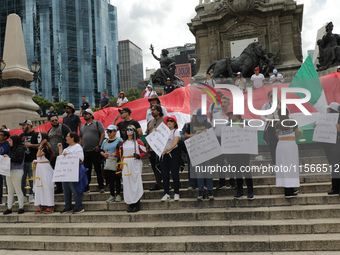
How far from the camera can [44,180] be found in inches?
322

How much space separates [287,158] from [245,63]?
10693 mm

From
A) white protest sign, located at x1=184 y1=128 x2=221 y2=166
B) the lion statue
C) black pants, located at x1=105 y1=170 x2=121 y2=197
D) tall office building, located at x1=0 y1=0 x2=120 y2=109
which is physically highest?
tall office building, located at x1=0 y1=0 x2=120 y2=109

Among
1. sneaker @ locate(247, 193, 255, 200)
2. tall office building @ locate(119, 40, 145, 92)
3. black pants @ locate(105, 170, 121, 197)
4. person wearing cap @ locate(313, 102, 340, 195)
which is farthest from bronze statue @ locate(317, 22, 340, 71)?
tall office building @ locate(119, 40, 145, 92)

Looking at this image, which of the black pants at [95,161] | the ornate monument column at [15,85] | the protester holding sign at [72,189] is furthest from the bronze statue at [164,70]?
the protester holding sign at [72,189]

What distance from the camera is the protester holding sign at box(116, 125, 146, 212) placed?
24.3 feet

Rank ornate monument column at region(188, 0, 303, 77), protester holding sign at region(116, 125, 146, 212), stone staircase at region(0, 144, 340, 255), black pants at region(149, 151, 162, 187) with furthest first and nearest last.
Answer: ornate monument column at region(188, 0, 303, 77)
black pants at region(149, 151, 162, 187)
protester holding sign at region(116, 125, 146, 212)
stone staircase at region(0, 144, 340, 255)

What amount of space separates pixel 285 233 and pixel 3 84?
52.4ft

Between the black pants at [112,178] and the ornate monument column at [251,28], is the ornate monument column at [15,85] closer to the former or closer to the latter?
the ornate monument column at [251,28]

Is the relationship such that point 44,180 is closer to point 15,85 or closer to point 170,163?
point 170,163

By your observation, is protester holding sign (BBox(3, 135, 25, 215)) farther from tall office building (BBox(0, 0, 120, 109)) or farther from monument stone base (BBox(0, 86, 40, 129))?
tall office building (BBox(0, 0, 120, 109))

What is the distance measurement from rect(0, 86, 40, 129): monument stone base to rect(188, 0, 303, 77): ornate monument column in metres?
9.58

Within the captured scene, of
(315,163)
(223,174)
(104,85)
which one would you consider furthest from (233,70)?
(104,85)

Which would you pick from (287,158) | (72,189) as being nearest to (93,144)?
(72,189)

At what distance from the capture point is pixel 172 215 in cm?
696
